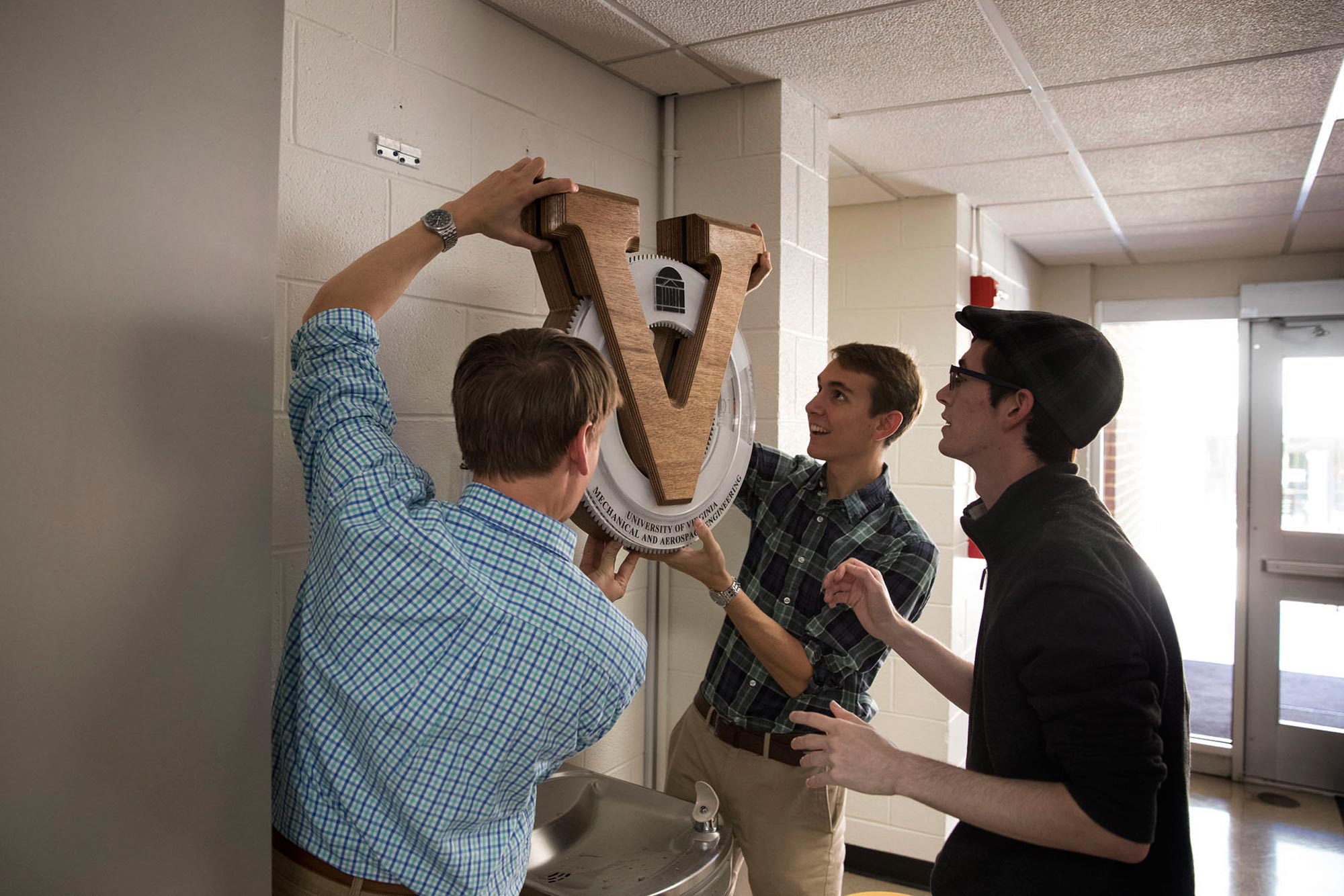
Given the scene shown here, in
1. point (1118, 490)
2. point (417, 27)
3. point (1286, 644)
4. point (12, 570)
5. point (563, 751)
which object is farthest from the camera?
point (1118, 490)

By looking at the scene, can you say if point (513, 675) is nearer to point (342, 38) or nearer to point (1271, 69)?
point (342, 38)

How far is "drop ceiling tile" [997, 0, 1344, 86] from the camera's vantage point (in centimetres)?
189

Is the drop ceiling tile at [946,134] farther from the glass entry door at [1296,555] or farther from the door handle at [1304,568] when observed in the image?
the door handle at [1304,568]

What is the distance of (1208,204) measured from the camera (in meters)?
3.53

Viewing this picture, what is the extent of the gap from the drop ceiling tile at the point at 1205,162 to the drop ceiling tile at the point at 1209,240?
0.72 m

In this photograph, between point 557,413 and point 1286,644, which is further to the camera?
point 1286,644

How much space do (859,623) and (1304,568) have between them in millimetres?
3712

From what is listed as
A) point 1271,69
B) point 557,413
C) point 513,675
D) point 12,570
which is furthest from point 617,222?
point 1271,69

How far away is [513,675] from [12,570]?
544mm

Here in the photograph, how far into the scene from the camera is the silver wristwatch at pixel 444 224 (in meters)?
1.31

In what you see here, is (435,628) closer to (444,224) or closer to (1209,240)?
(444,224)

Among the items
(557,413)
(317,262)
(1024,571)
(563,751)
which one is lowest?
(563,751)

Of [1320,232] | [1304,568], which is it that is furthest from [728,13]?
[1304,568]

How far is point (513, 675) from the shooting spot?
1090 mm
